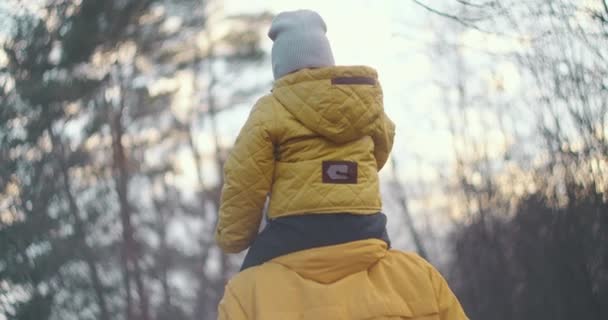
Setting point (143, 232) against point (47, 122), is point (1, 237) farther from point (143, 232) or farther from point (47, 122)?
point (143, 232)

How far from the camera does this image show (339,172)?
2334mm

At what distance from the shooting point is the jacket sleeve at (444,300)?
7.93 ft

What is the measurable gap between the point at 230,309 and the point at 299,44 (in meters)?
0.76

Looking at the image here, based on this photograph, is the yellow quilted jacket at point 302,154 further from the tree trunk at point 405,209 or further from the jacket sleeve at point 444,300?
the tree trunk at point 405,209

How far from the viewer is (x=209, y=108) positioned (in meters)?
11.4

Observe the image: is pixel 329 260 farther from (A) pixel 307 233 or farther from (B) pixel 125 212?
(B) pixel 125 212

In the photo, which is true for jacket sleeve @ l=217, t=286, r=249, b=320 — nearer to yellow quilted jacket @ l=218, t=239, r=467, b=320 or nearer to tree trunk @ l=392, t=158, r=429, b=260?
yellow quilted jacket @ l=218, t=239, r=467, b=320

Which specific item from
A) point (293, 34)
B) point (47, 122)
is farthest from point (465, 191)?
point (293, 34)

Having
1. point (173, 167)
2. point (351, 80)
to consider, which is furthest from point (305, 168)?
point (173, 167)

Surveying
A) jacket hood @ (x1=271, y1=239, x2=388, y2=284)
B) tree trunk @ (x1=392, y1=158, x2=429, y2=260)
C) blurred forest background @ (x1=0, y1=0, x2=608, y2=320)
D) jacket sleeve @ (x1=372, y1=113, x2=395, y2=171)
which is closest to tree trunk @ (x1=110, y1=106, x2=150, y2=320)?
blurred forest background @ (x1=0, y1=0, x2=608, y2=320)

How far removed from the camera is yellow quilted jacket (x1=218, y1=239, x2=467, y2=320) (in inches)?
89.7

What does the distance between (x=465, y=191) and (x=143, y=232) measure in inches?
152

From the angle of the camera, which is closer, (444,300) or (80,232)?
(444,300)

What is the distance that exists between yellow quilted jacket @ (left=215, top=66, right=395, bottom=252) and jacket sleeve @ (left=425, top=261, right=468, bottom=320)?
28cm
